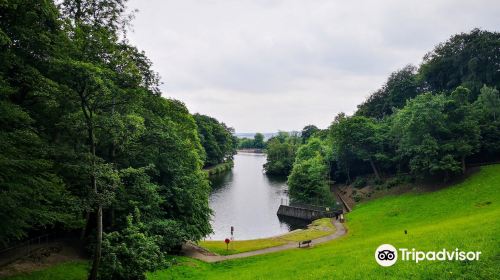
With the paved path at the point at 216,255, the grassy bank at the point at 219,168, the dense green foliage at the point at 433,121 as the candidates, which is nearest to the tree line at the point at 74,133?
the paved path at the point at 216,255

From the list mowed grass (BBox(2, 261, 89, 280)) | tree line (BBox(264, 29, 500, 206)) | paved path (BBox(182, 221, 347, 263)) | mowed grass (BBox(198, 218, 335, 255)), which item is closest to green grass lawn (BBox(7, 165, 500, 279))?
mowed grass (BBox(2, 261, 89, 280))

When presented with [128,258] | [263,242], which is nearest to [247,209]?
[263,242]

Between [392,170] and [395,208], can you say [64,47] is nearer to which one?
[395,208]

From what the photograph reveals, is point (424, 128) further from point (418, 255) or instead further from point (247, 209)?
point (418, 255)

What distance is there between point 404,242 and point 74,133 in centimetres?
2087

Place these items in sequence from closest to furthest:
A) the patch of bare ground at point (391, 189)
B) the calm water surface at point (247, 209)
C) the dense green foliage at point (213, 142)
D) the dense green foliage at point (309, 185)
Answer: the patch of bare ground at point (391, 189)
the calm water surface at point (247, 209)
the dense green foliage at point (309, 185)
the dense green foliage at point (213, 142)

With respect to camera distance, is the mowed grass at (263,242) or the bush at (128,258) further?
the mowed grass at (263,242)

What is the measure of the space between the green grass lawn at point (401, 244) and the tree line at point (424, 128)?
4861mm

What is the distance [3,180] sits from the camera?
16.2 metres

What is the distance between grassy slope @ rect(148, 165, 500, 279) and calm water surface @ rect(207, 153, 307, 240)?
11124 millimetres

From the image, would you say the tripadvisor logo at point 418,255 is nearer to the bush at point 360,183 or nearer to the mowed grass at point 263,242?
the mowed grass at point 263,242

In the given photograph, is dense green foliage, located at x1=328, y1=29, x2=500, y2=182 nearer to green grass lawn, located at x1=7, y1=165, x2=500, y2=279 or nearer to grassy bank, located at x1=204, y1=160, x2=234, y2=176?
green grass lawn, located at x1=7, y1=165, x2=500, y2=279

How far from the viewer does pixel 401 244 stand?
2167cm

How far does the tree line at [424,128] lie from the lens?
51.3m
